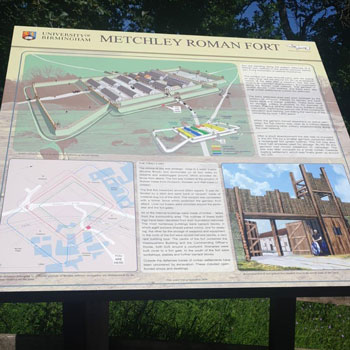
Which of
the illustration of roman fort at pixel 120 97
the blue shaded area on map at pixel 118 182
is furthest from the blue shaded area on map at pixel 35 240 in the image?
the illustration of roman fort at pixel 120 97

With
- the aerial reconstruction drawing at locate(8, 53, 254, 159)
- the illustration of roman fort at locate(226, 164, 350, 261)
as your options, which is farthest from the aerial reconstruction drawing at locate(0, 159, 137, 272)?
the illustration of roman fort at locate(226, 164, 350, 261)

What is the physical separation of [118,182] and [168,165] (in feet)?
1.00

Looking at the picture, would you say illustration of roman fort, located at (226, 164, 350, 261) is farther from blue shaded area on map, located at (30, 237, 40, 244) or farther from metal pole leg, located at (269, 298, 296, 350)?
blue shaded area on map, located at (30, 237, 40, 244)

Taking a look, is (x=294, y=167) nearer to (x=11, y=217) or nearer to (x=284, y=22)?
(x=11, y=217)

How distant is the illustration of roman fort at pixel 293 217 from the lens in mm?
2324

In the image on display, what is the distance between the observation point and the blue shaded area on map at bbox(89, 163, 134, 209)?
235cm

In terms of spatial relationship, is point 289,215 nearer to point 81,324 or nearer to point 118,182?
point 118,182

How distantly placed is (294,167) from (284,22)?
30.7 ft

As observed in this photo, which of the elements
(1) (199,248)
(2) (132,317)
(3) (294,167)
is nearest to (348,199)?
(3) (294,167)

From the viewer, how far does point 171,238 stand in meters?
2.24

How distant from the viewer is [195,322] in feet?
14.1

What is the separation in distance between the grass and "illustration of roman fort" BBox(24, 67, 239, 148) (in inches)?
78.2

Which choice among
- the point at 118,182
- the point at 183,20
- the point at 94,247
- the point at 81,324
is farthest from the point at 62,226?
the point at 183,20

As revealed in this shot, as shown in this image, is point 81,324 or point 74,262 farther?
point 81,324
